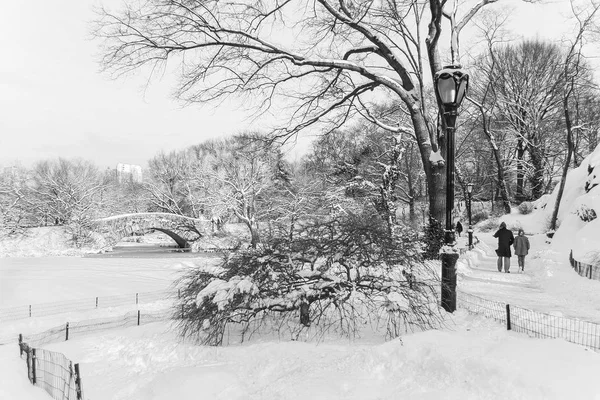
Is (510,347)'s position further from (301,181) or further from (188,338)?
(301,181)

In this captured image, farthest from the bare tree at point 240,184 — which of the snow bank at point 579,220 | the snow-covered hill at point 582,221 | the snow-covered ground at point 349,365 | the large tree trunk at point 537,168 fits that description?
the snow-covered ground at point 349,365

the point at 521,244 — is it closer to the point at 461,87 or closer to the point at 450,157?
the point at 450,157

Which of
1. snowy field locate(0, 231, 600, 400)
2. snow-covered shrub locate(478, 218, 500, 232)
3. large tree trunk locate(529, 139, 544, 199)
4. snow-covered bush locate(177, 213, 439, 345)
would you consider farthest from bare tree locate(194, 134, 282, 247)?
snow-covered bush locate(177, 213, 439, 345)

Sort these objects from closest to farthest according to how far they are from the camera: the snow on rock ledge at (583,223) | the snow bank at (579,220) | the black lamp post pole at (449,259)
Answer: the black lamp post pole at (449,259) < the snow on rock ledge at (583,223) < the snow bank at (579,220)

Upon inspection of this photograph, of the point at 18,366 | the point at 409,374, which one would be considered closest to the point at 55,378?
the point at 18,366

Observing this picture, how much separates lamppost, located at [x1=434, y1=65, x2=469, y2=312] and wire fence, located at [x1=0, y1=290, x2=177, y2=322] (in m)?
10.9

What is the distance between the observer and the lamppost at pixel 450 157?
601 cm

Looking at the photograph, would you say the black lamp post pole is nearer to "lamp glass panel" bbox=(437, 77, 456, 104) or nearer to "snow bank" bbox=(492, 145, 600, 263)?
"lamp glass panel" bbox=(437, 77, 456, 104)

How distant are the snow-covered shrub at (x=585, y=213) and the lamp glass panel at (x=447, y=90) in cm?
1249

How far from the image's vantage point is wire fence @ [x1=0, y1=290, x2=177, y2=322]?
14766 millimetres

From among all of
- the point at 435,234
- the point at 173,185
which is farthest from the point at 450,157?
the point at 173,185

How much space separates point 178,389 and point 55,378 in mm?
2875

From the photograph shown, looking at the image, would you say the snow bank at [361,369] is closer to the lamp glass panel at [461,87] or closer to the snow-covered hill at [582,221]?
the lamp glass panel at [461,87]

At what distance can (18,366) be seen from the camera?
24.0ft
